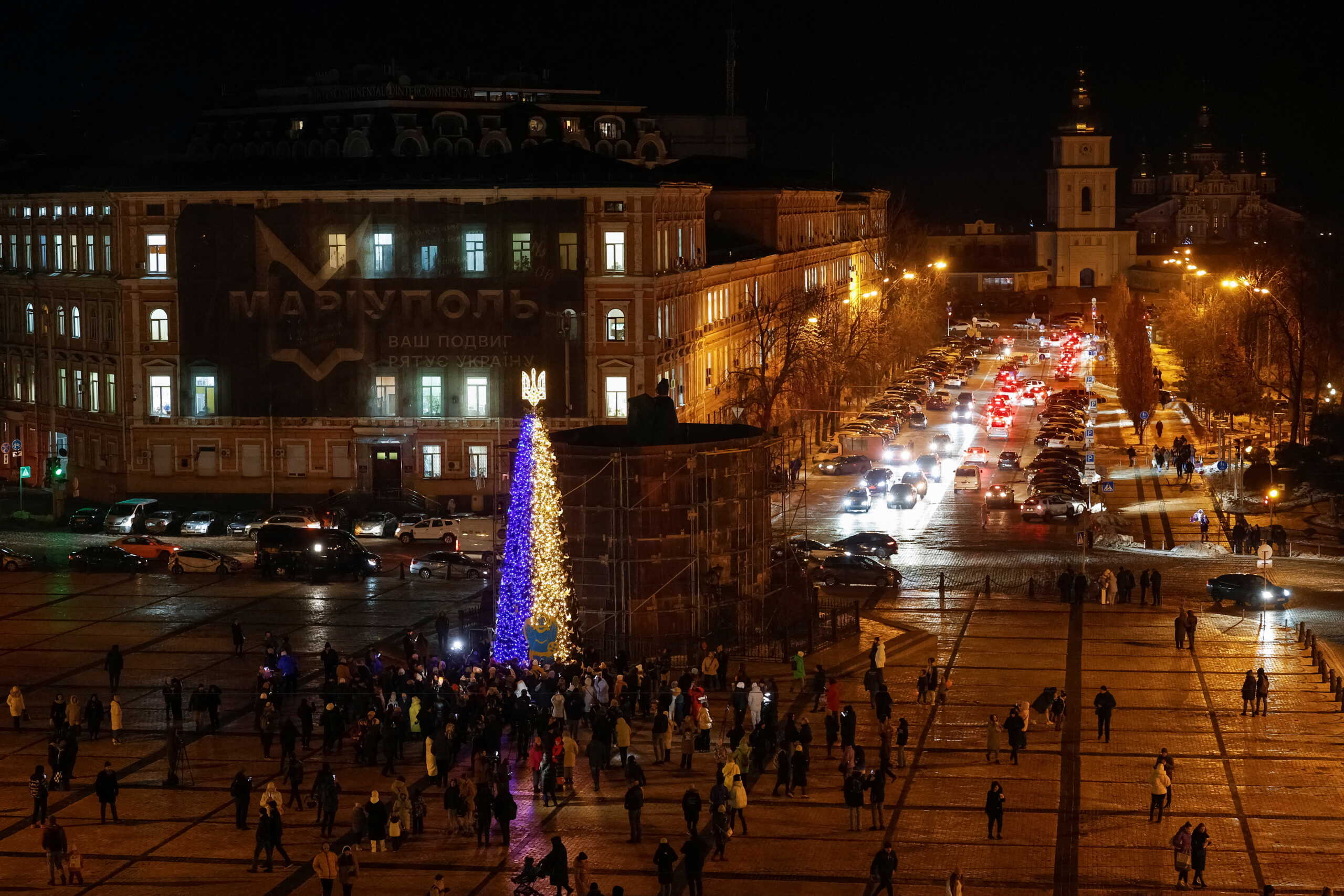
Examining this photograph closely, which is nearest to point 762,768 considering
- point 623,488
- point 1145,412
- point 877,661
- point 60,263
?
point 877,661

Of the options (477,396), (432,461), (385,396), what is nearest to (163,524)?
(432,461)

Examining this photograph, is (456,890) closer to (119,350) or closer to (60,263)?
(119,350)

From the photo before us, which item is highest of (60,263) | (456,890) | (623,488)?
(60,263)

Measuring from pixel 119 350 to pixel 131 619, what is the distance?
29.9 meters

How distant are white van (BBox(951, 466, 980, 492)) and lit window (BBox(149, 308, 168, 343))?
30.9m

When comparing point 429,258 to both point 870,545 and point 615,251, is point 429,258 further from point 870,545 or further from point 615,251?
point 870,545

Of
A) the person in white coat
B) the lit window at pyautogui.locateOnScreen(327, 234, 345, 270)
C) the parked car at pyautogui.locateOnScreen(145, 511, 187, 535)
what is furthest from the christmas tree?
the lit window at pyautogui.locateOnScreen(327, 234, 345, 270)

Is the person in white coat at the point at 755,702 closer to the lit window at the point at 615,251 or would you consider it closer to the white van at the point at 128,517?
the white van at the point at 128,517

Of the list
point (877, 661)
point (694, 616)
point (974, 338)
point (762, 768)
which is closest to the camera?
point (762, 768)

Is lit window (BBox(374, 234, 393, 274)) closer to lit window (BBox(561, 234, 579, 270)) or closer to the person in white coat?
lit window (BBox(561, 234, 579, 270))

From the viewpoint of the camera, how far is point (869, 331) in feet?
386

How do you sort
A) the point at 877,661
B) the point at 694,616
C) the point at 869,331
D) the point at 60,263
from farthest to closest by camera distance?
the point at 869,331 → the point at 60,263 → the point at 694,616 → the point at 877,661

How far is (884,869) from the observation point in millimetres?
30609

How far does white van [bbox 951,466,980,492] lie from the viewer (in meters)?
83.2
